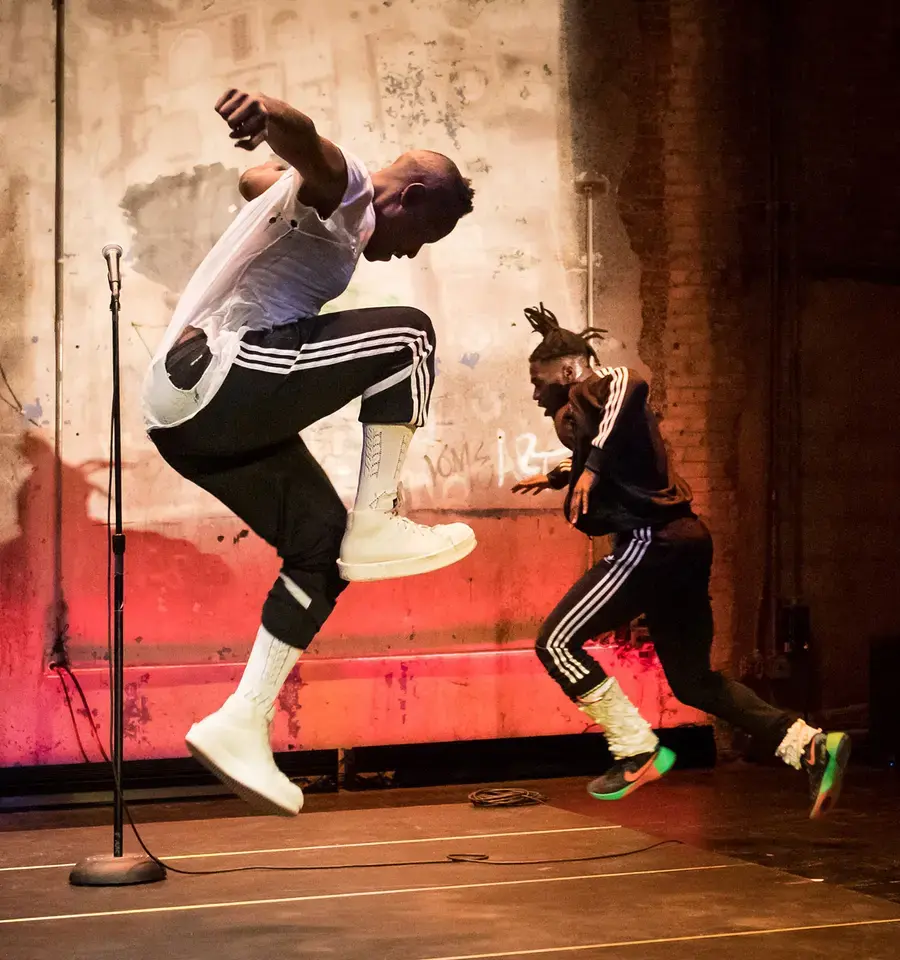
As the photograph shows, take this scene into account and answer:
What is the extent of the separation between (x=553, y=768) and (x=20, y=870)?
3262mm

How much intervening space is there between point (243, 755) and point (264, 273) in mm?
1178

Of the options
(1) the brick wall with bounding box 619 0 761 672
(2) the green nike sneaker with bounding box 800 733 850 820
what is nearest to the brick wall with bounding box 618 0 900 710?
(1) the brick wall with bounding box 619 0 761 672

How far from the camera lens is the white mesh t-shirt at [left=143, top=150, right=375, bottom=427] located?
342cm

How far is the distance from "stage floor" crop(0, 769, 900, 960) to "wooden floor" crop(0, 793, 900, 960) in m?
0.01

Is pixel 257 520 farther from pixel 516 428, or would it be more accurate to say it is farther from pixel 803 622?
pixel 803 622

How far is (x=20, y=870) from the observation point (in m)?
5.61

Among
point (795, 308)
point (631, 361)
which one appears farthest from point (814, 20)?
point (631, 361)

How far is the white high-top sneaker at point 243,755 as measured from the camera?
11.7ft

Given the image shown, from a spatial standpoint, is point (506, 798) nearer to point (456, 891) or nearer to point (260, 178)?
point (456, 891)

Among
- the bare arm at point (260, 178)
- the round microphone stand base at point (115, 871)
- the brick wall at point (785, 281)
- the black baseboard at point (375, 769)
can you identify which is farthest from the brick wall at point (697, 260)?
the bare arm at point (260, 178)

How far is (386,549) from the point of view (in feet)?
11.7

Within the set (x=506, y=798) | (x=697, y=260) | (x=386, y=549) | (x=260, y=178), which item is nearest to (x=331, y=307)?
(x=697, y=260)

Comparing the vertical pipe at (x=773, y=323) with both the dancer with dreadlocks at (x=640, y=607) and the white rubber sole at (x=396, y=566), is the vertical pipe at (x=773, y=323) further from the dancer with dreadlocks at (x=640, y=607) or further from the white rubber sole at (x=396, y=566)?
the white rubber sole at (x=396, y=566)

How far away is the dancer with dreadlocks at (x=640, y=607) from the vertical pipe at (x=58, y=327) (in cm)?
313
